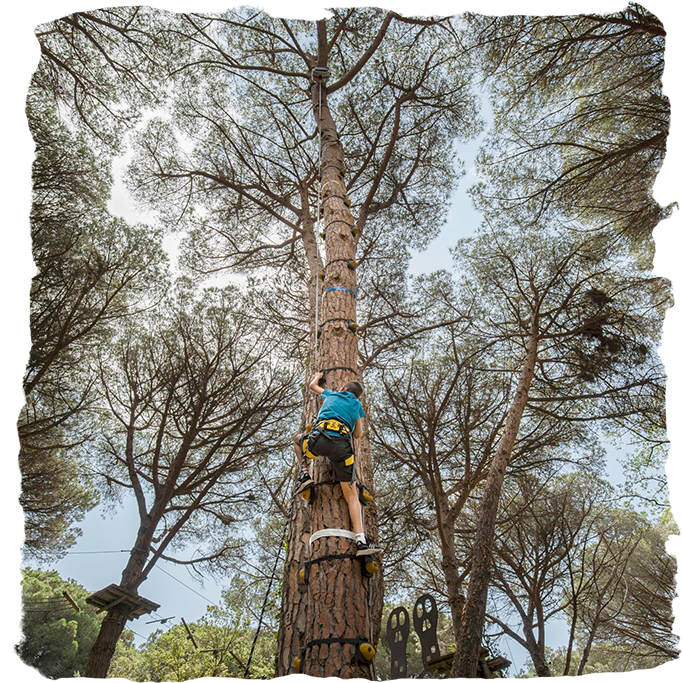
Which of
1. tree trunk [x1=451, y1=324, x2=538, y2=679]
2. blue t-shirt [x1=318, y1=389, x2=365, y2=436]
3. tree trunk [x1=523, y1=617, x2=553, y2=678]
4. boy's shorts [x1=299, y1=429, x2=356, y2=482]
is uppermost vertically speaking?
blue t-shirt [x1=318, y1=389, x2=365, y2=436]

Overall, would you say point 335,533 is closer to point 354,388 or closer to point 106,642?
point 354,388

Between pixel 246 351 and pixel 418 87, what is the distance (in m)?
5.18

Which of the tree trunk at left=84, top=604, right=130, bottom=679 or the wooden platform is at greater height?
the wooden platform

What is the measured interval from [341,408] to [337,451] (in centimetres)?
A: 37

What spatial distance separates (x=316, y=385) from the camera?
3357 millimetres

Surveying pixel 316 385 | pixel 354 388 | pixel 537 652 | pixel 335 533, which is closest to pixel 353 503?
pixel 335 533

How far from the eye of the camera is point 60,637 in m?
12.2

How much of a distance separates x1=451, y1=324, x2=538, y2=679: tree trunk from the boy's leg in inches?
113

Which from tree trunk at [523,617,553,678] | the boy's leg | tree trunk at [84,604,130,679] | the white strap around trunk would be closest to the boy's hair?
the boy's leg

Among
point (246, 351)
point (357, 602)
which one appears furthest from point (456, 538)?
point (357, 602)

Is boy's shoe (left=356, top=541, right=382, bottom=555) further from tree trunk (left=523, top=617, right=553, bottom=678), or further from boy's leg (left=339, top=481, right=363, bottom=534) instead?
tree trunk (left=523, top=617, right=553, bottom=678)

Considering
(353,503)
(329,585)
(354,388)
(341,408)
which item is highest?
(354,388)

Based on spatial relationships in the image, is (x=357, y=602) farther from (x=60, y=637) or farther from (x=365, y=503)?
(x=60, y=637)

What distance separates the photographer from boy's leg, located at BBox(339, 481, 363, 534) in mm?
2457
